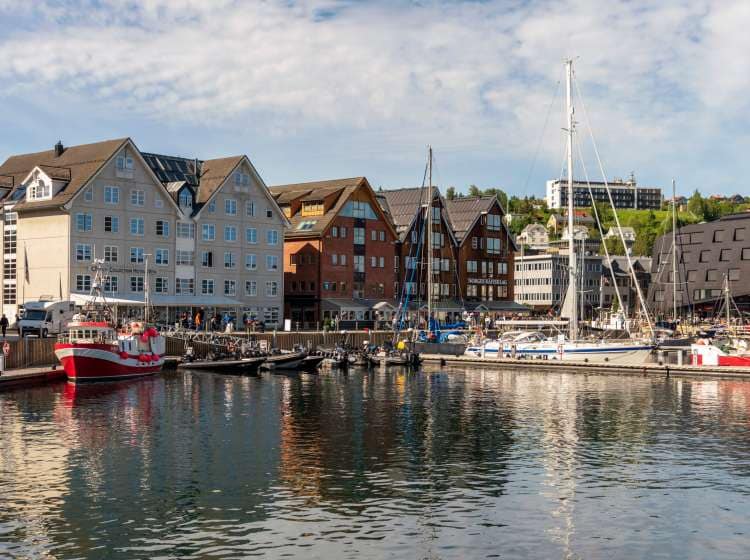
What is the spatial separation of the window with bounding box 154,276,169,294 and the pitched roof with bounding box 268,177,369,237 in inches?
854

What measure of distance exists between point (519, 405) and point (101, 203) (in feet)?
171

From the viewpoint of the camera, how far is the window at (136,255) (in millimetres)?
96750

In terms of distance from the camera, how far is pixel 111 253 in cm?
9469

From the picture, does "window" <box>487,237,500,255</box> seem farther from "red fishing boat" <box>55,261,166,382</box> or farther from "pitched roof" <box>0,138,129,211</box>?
"red fishing boat" <box>55,261,166,382</box>

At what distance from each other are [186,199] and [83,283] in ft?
55.3

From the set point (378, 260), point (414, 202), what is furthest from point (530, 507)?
point (414, 202)

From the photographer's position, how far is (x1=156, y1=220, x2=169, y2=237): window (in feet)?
327

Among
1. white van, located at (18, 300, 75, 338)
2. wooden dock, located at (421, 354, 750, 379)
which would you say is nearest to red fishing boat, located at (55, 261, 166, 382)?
white van, located at (18, 300, 75, 338)

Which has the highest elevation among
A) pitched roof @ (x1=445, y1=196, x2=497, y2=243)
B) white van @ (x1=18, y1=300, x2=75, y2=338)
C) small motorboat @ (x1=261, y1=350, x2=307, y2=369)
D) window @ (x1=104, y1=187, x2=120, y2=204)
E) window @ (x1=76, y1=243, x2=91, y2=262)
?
pitched roof @ (x1=445, y1=196, x2=497, y2=243)

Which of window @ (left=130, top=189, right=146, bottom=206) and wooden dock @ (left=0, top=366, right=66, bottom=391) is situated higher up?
window @ (left=130, top=189, right=146, bottom=206)

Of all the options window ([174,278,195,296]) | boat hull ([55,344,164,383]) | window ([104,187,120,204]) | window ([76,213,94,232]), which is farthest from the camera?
window ([174,278,195,296])

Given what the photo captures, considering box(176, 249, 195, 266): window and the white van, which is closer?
the white van

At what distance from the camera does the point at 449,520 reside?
30.6 m

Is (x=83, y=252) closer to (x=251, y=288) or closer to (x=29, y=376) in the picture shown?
(x=251, y=288)
